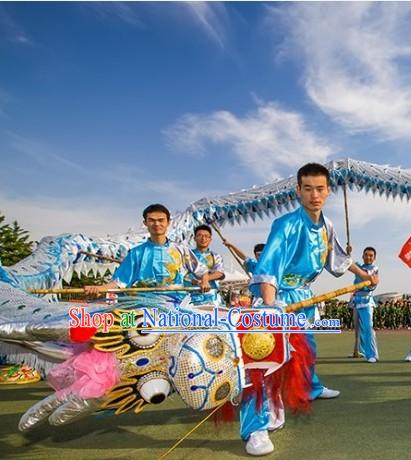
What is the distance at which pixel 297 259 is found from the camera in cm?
307

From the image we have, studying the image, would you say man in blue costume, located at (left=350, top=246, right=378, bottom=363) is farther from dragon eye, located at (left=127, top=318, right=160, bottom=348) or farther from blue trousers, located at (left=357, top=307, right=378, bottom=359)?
dragon eye, located at (left=127, top=318, right=160, bottom=348)

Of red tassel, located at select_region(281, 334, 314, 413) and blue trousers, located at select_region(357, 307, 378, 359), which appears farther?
blue trousers, located at select_region(357, 307, 378, 359)

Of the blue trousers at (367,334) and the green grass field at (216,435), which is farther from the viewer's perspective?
the blue trousers at (367,334)

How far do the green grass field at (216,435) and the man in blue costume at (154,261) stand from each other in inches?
38.2

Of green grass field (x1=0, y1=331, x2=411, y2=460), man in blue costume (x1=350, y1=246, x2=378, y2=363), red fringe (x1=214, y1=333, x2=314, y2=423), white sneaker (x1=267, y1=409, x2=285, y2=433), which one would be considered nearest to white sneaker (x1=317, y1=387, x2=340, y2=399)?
green grass field (x1=0, y1=331, x2=411, y2=460)

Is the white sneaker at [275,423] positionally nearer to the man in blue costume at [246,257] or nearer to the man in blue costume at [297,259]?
the man in blue costume at [297,259]

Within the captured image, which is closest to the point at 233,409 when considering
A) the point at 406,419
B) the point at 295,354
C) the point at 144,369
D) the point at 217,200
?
the point at 295,354

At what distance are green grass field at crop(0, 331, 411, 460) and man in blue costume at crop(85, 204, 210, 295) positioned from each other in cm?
97

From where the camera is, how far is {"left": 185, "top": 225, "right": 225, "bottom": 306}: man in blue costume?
517 cm

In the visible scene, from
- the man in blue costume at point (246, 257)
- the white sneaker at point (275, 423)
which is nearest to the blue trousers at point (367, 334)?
the man in blue costume at point (246, 257)

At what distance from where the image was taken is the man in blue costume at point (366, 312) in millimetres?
6949

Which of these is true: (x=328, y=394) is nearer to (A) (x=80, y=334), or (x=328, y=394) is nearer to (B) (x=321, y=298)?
(B) (x=321, y=298)

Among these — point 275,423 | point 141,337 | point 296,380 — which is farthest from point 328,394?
point 141,337

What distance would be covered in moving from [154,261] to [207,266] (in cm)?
156
